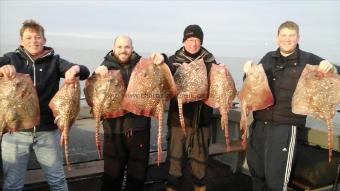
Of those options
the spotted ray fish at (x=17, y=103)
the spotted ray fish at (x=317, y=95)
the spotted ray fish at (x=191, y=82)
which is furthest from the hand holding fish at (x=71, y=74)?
the spotted ray fish at (x=317, y=95)

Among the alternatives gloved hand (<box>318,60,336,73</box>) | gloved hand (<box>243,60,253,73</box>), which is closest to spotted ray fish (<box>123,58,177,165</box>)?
gloved hand (<box>243,60,253,73</box>)

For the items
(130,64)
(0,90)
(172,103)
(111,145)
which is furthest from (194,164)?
(0,90)

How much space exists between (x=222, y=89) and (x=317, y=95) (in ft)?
3.77

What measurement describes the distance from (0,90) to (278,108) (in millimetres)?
3229

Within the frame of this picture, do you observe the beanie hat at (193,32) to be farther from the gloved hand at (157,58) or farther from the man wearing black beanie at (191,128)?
the gloved hand at (157,58)

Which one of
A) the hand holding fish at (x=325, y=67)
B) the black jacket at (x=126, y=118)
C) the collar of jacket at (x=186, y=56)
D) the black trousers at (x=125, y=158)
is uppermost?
the collar of jacket at (x=186, y=56)

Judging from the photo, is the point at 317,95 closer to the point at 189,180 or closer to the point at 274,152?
the point at 274,152

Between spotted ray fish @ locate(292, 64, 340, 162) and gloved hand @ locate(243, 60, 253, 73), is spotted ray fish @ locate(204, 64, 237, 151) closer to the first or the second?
gloved hand @ locate(243, 60, 253, 73)

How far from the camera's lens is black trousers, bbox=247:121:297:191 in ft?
14.5

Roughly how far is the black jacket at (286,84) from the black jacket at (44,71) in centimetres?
231

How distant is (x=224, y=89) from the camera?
4.42 metres

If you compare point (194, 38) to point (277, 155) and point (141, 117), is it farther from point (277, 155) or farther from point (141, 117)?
point (277, 155)

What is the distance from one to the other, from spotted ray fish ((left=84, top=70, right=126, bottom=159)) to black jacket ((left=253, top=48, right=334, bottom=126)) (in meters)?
1.90

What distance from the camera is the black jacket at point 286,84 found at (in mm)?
4395
